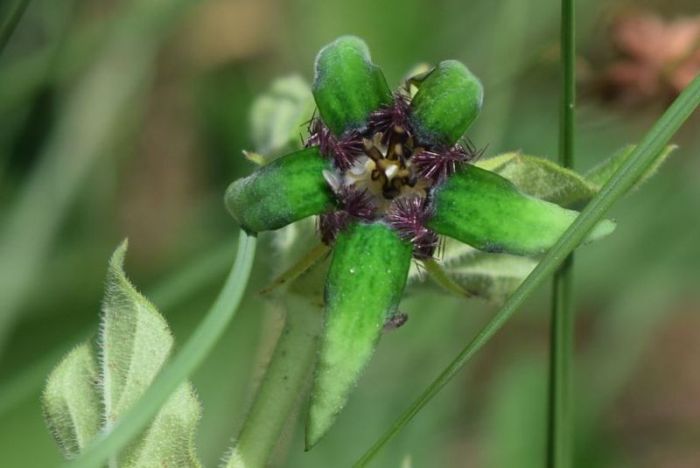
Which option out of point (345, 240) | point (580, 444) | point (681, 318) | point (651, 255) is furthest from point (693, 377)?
point (345, 240)

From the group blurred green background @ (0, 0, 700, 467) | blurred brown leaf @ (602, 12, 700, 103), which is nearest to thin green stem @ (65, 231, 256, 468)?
blurred green background @ (0, 0, 700, 467)

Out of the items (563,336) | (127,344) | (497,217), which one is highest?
(497,217)

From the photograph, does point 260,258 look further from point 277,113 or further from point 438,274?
point 438,274

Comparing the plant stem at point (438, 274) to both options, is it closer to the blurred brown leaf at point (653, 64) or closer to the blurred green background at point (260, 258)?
the blurred green background at point (260, 258)

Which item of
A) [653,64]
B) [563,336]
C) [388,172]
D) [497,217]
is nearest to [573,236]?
[497,217]

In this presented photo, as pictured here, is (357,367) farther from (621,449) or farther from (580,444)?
(621,449)

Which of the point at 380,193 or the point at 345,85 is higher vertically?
the point at 345,85

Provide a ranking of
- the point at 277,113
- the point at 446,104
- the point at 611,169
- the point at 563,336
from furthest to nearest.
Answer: the point at 277,113 < the point at 563,336 < the point at 611,169 < the point at 446,104
